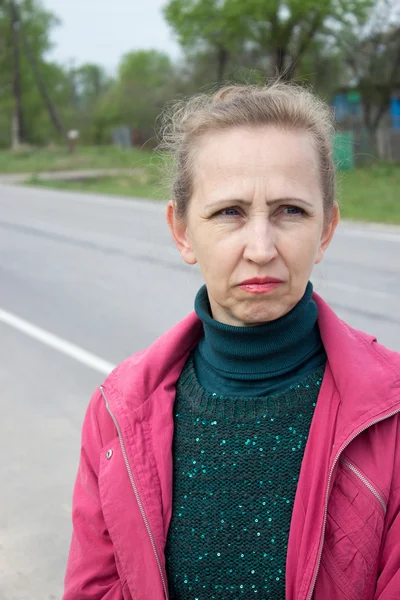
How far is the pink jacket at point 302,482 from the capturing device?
1.74 metres

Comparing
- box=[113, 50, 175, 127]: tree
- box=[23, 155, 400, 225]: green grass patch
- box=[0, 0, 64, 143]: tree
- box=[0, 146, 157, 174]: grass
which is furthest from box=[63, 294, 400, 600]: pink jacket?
box=[0, 0, 64, 143]: tree

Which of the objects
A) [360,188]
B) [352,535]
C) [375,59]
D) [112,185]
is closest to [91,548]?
[352,535]

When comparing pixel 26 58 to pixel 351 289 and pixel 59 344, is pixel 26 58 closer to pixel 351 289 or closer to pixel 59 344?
pixel 351 289

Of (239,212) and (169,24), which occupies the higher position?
(169,24)

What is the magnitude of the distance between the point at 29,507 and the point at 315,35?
35.8 metres

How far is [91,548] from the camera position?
2.05m

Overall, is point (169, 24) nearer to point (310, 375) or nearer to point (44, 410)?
point (44, 410)

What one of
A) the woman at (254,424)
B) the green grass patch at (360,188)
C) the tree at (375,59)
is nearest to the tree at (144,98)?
the tree at (375,59)

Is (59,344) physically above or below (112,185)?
above

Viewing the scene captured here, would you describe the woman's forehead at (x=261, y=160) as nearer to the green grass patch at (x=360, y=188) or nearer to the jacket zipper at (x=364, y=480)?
the jacket zipper at (x=364, y=480)

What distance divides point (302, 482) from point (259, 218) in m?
0.61

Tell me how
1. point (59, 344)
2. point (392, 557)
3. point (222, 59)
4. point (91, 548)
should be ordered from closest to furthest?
1. point (392, 557)
2. point (91, 548)
3. point (59, 344)
4. point (222, 59)

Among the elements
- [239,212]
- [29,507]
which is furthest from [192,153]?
[29,507]

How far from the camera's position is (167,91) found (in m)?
50.8
